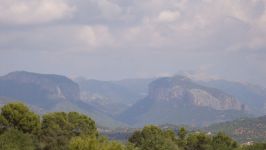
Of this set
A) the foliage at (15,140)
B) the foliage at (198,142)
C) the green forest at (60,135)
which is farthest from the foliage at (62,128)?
the foliage at (198,142)

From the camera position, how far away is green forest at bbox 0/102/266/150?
436ft

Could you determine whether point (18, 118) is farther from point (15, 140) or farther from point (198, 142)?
point (198, 142)

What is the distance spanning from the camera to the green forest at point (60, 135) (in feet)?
436

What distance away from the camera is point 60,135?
151000 millimetres

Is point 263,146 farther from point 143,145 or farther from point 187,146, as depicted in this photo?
point 143,145

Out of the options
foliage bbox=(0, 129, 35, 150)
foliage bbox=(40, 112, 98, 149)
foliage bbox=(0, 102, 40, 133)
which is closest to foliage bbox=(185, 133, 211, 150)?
foliage bbox=(40, 112, 98, 149)

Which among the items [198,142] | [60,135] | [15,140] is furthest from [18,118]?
[198,142]

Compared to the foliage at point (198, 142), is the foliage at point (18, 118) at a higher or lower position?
higher

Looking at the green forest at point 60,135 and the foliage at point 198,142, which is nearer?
the green forest at point 60,135

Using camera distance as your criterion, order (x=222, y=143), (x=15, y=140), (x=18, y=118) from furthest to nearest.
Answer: (x=222, y=143) → (x=18, y=118) → (x=15, y=140)

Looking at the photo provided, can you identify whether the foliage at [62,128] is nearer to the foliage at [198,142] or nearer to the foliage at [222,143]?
the foliage at [198,142]

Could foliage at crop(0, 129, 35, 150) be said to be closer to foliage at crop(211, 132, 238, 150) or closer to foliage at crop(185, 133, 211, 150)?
foliage at crop(185, 133, 211, 150)

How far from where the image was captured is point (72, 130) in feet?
518

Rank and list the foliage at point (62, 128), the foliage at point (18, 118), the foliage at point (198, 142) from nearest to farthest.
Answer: the foliage at point (62, 128) < the foliage at point (18, 118) < the foliage at point (198, 142)
